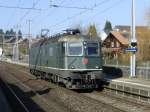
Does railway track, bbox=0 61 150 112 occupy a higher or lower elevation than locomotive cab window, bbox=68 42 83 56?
lower

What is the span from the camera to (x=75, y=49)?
25.0 metres

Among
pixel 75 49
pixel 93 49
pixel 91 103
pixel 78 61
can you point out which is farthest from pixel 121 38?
pixel 91 103

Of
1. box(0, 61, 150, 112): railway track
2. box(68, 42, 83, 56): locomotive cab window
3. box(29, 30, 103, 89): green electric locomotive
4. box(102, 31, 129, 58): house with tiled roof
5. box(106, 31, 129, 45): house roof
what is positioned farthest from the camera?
box(106, 31, 129, 45): house roof

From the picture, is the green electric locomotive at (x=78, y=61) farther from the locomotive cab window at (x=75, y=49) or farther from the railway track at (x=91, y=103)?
the railway track at (x=91, y=103)

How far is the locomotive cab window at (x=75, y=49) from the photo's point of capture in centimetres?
2480

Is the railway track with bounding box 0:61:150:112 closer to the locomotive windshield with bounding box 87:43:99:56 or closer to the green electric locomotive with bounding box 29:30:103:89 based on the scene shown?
the green electric locomotive with bounding box 29:30:103:89

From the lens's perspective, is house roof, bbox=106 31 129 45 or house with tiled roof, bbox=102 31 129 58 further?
house roof, bbox=106 31 129 45

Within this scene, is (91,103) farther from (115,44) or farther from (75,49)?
(115,44)

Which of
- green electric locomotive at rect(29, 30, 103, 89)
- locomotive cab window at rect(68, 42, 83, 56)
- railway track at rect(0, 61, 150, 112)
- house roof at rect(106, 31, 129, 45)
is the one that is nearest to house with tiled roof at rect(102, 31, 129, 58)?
house roof at rect(106, 31, 129, 45)

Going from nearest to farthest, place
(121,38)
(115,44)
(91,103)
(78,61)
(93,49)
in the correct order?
1. (91,103)
2. (78,61)
3. (93,49)
4. (121,38)
5. (115,44)

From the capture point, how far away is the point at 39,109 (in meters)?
17.5

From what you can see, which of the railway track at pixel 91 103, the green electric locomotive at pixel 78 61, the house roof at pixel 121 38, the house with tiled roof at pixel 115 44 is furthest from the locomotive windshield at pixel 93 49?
the house roof at pixel 121 38

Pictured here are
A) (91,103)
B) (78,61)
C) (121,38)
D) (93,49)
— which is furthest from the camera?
(121,38)

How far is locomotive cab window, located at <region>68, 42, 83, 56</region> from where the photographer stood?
2480 cm
